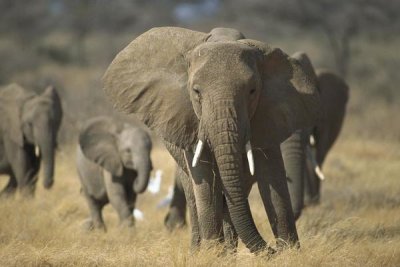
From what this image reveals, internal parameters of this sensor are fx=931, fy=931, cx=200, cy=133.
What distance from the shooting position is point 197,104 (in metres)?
6.21

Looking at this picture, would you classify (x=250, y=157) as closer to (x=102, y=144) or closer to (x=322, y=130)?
(x=102, y=144)

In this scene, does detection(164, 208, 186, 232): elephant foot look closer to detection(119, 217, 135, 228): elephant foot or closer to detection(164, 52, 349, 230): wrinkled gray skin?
detection(164, 52, 349, 230): wrinkled gray skin

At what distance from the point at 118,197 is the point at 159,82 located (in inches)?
151

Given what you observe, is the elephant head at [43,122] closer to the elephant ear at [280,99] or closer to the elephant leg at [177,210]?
the elephant leg at [177,210]

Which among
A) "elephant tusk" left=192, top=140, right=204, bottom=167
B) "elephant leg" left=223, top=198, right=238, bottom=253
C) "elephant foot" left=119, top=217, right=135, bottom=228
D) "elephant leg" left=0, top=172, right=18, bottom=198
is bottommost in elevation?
"elephant leg" left=0, top=172, right=18, bottom=198

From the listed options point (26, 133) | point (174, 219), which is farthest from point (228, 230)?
point (26, 133)

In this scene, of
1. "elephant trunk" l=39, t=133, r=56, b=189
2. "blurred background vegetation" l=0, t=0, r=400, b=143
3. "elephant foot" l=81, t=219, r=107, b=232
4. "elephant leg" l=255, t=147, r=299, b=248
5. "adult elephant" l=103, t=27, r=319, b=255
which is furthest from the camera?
"blurred background vegetation" l=0, t=0, r=400, b=143

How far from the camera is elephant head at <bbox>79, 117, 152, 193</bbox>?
10133mm

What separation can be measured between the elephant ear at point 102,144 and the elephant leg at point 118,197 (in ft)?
0.42

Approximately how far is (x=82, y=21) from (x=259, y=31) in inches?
388

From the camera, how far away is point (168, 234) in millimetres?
9242

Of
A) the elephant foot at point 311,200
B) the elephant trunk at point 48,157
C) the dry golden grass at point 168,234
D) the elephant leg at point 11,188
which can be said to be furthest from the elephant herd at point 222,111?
the elephant leg at point 11,188

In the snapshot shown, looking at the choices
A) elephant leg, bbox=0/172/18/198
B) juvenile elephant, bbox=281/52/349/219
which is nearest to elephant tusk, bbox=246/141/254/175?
juvenile elephant, bbox=281/52/349/219

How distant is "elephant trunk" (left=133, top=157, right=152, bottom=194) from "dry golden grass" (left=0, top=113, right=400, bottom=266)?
444mm
